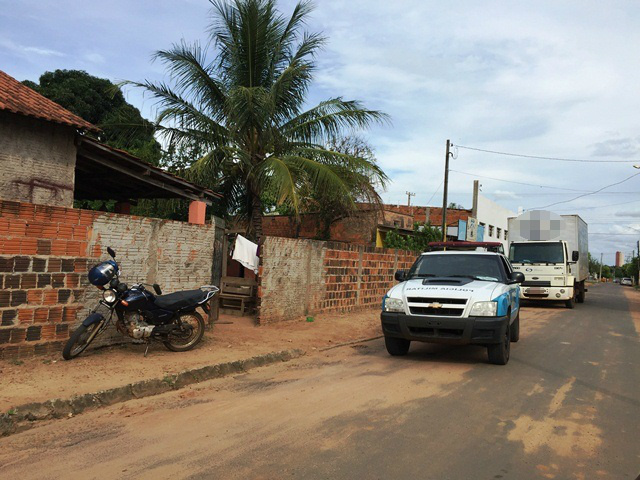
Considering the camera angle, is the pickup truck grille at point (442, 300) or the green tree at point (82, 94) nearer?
the pickup truck grille at point (442, 300)

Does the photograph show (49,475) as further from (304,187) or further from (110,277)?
(304,187)

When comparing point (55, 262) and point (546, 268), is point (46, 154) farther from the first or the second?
point (546, 268)

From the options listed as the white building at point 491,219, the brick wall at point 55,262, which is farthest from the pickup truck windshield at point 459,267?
the white building at point 491,219

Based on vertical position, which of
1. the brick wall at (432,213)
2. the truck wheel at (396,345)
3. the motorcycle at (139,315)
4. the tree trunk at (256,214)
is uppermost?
the brick wall at (432,213)

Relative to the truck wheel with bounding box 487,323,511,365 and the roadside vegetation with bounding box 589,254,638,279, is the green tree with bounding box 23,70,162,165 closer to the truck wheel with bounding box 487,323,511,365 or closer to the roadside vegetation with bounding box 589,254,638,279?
the truck wheel with bounding box 487,323,511,365

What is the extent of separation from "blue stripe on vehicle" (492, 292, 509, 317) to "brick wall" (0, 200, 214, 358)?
211 inches

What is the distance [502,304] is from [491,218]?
36.7 m

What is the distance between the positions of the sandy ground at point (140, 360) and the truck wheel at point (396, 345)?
1.43 meters

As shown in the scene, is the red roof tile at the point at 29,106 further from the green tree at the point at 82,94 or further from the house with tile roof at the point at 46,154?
the green tree at the point at 82,94

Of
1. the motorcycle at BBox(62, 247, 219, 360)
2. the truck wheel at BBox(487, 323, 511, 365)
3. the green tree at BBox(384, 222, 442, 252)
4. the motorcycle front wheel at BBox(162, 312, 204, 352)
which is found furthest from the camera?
the green tree at BBox(384, 222, 442, 252)

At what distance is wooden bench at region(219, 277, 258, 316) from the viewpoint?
37.0 feet

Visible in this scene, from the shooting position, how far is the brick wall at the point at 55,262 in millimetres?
6211

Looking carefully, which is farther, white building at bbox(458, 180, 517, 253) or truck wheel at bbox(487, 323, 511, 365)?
white building at bbox(458, 180, 517, 253)

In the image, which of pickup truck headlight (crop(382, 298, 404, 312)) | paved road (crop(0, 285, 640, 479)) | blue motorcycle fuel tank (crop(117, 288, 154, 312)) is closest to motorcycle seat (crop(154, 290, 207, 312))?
blue motorcycle fuel tank (crop(117, 288, 154, 312))
